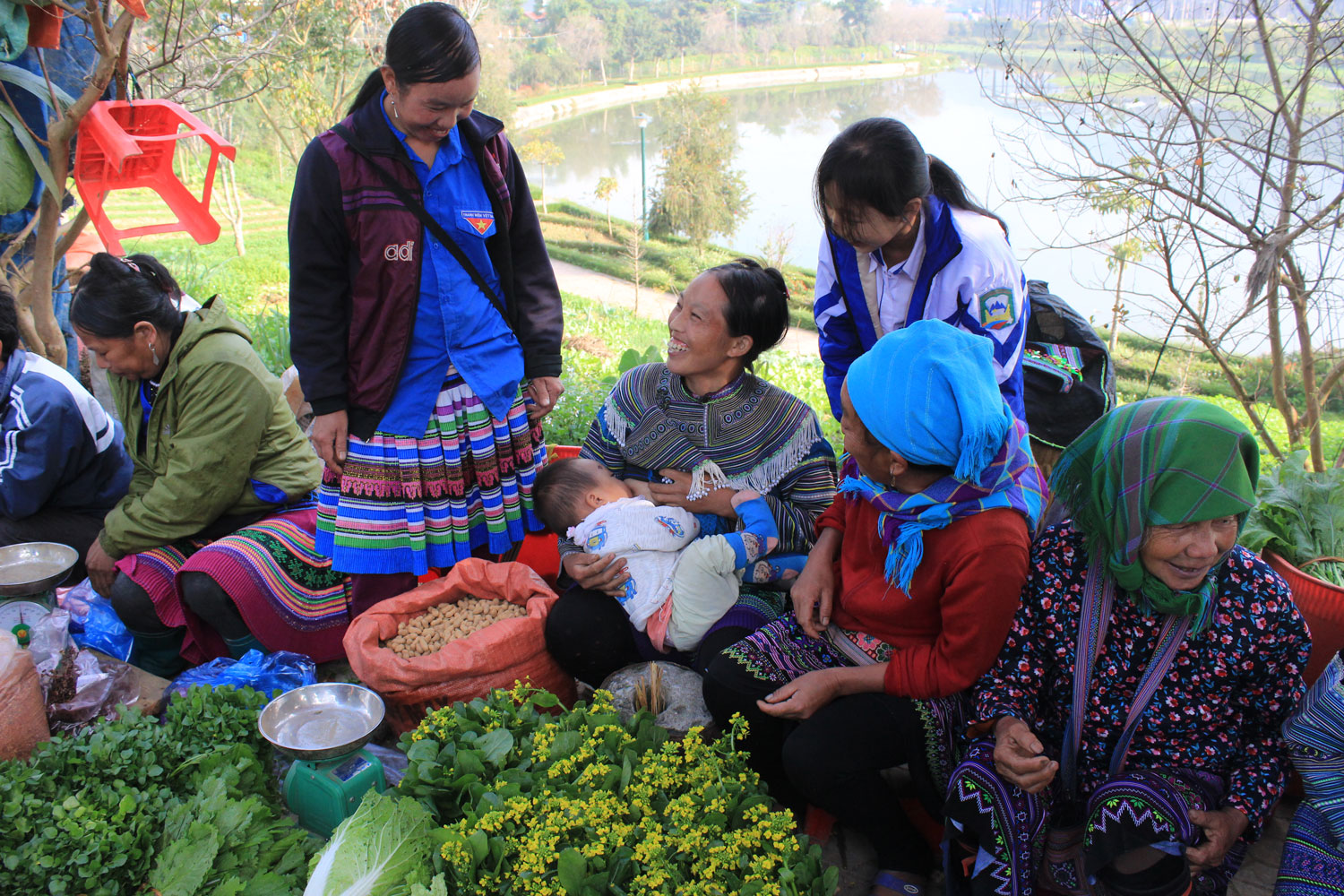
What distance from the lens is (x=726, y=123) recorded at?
19.3m

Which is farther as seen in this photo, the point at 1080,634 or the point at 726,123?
the point at 726,123

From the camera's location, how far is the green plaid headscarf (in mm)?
1663

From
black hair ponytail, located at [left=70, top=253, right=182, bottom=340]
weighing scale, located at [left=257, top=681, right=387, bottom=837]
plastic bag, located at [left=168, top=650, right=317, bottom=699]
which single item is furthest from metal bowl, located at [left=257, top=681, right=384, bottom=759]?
black hair ponytail, located at [left=70, top=253, right=182, bottom=340]

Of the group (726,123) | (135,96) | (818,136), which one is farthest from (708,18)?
(135,96)

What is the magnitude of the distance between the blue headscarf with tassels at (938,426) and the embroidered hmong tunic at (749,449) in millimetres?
647

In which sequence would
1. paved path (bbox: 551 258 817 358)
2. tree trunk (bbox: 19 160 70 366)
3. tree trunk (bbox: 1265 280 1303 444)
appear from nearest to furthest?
tree trunk (bbox: 19 160 70 366) → tree trunk (bbox: 1265 280 1303 444) → paved path (bbox: 551 258 817 358)

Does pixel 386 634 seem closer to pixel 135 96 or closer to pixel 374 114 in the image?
pixel 374 114

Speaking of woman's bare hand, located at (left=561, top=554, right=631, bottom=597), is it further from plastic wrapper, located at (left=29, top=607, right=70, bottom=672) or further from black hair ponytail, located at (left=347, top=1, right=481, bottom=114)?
plastic wrapper, located at (left=29, top=607, right=70, bottom=672)

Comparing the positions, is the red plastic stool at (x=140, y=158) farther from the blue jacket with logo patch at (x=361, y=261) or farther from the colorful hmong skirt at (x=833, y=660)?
the colorful hmong skirt at (x=833, y=660)

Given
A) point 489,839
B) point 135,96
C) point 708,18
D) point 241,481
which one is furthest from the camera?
point 708,18

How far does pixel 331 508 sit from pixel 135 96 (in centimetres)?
226

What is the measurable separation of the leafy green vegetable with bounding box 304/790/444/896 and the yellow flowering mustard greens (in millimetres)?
59

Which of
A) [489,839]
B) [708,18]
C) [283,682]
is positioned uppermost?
[708,18]

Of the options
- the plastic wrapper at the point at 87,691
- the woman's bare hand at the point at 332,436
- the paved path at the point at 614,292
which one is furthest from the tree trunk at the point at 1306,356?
the paved path at the point at 614,292
